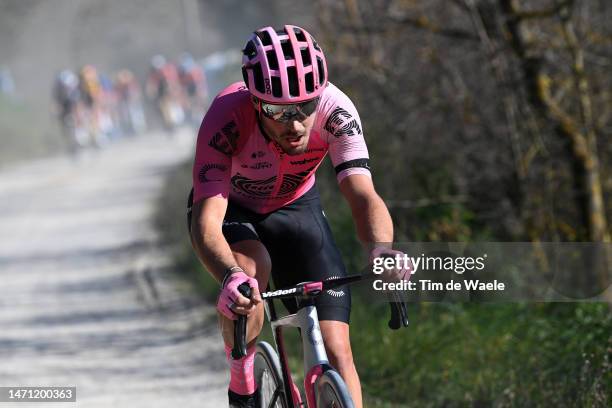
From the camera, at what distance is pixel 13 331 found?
9.53 metres

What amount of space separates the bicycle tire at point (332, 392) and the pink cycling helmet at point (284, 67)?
1.13 m

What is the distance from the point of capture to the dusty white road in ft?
24.6

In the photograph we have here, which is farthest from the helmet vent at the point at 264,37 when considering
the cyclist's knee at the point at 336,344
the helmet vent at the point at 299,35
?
the cyclist's knee at the point at 336,344

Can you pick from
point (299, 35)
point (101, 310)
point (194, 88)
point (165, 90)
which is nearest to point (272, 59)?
point (299, 35)

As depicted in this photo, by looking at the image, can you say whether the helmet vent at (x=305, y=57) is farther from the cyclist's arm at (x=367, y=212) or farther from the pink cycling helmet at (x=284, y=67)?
the cyclist's arm at (x=367, y=212)

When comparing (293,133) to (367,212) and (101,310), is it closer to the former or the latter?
(367,212)

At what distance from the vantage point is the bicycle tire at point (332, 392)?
11.9 feet

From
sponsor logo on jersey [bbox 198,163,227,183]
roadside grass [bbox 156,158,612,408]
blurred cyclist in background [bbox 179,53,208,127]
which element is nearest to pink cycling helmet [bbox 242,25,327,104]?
sponsor logo on jersey [bbox 198,163,227,183]

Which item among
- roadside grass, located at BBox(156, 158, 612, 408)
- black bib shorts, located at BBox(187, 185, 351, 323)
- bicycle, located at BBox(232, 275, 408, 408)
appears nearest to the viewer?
bicycle, located at BBox(232, 275, 408, 408)

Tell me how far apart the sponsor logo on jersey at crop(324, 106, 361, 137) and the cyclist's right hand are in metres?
0.93

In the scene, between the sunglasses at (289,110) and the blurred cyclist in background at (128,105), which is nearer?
the sunglasses at (289,110)

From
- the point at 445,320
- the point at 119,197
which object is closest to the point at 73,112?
the point at 119,197

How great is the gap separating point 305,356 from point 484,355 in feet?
8.19

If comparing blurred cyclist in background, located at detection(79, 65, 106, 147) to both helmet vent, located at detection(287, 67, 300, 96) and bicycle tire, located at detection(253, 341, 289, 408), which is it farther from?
helmet vent, located at detection(287, 67, 300, 96)
